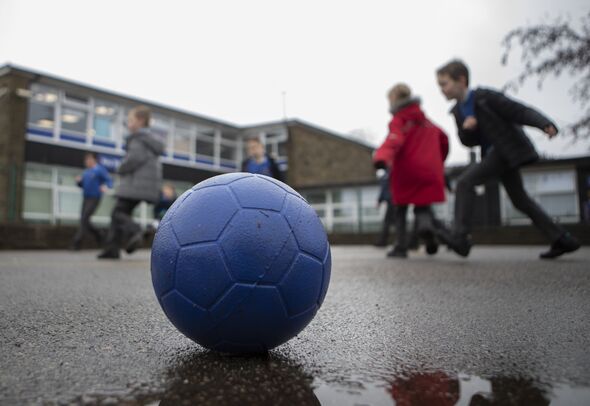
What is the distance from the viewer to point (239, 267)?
156 centimetres

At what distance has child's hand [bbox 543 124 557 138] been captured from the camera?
4754 millimetres

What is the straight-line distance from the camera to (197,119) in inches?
1121

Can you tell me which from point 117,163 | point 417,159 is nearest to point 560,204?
point 417,159

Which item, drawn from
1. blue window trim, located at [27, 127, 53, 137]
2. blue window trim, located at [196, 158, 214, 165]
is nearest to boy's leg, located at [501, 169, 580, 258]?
blue window trim, located at [27, 127, 53, 137]

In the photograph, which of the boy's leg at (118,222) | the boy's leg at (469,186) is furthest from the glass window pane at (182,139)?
the boy's leg at (469,186)

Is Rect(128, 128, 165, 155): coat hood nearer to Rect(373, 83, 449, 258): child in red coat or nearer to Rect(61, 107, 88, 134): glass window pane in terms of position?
Rect(373, 83, 449, 258): child in red coat

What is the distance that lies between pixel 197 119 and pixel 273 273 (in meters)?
28.0

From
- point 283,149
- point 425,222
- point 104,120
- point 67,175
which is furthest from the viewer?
point 283,149

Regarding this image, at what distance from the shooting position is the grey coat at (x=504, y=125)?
5.36m

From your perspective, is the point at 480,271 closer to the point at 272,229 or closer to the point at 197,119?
the point at 272,229

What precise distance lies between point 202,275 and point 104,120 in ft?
82.5

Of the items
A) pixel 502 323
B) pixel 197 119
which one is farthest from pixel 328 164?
pixel 502 323

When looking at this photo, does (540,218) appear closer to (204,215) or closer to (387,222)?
(204,215)

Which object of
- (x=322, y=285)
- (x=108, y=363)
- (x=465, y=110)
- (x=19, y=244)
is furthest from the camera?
(x=19, y=244)
